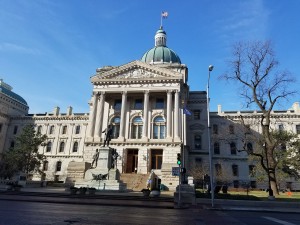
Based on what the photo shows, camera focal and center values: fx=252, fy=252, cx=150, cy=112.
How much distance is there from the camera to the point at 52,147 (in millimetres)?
64500

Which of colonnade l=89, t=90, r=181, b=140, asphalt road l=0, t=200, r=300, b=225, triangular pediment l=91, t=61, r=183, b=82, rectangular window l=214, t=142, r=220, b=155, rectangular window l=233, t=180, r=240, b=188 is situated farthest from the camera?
rectangular window l=214, t=142, r=220, b=155

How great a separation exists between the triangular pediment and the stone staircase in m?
18.3

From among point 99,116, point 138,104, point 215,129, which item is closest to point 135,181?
point 99,116

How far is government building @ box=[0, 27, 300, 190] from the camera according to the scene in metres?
42.5

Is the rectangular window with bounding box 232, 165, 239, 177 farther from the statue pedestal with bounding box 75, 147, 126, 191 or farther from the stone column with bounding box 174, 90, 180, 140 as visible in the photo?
the statue pedestal with bounding box 75, 147, 126, 191

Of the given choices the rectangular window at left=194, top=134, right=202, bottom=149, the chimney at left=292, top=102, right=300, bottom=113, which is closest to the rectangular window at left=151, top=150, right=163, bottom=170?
the rectangular window at left=194, top=134, right=202, bottom=149

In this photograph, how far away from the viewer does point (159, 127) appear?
45906mm

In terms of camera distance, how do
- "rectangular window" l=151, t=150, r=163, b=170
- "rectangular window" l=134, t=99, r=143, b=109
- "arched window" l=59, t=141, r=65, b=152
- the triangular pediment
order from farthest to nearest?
"arched window" l=59, t=141, r=65, b=152 < "rectangular window" l=134, t=99, r=143, b=109 < the triangular pediment < "rectangular window" l=151, t=150, r=163, b=170

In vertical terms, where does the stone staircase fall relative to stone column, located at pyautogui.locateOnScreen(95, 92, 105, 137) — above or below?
below

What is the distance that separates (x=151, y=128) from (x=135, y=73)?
11073mm

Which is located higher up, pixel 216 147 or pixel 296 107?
pixel 296 107

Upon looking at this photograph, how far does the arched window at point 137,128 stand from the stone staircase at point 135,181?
959 cm

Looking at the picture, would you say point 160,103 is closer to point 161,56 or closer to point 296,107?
point 161,56

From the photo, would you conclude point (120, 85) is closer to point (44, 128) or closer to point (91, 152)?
point (91, 152)
